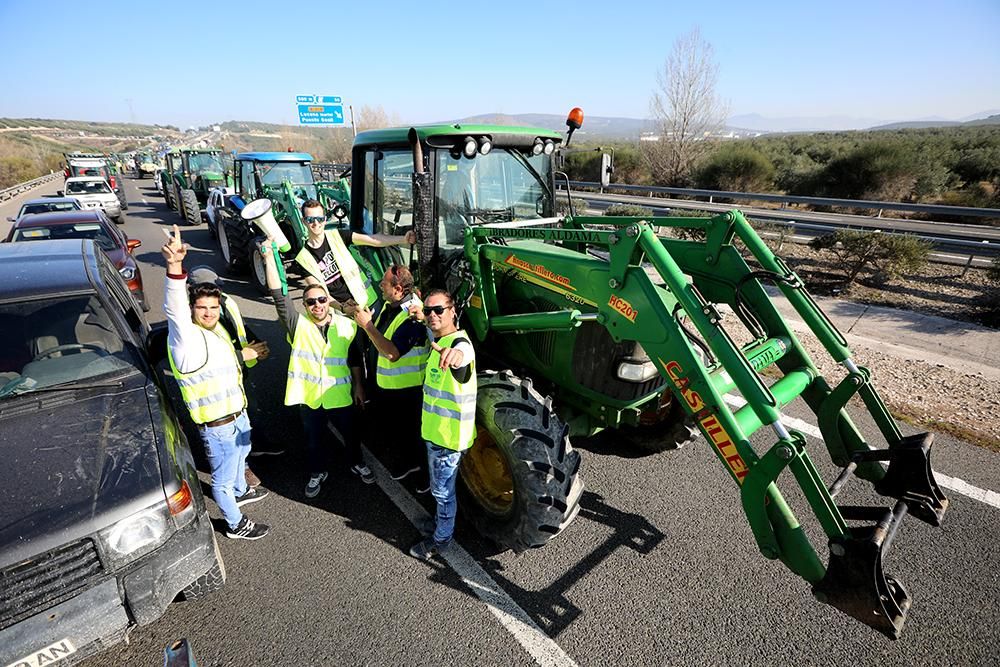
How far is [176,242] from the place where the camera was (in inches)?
108

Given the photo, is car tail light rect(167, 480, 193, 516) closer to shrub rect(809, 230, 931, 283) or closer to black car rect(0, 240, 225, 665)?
black car rect(0, 240, 225, 665)

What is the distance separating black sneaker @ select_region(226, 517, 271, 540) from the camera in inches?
127

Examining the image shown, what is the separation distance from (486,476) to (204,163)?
1903cm

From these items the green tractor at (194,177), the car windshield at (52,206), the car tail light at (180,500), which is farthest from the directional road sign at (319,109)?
the car tail light at (180,500)

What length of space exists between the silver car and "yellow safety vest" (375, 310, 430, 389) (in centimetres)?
1534

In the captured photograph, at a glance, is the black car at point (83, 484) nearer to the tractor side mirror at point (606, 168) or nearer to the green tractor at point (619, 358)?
the green tractor at point (619, 358)

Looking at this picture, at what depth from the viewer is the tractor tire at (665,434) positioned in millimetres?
3797

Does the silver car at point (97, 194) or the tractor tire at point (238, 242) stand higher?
the silver car at point (97, 194)

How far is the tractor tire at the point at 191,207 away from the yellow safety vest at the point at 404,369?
50.5ft

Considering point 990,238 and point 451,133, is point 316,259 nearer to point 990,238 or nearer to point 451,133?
point 451,133

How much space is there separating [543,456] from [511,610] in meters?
0.92

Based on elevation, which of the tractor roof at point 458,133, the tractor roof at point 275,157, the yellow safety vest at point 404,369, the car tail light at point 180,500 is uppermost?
the tractor roof at point 275,157

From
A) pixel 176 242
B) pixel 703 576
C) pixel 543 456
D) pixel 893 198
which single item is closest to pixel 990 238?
pixel 893 198

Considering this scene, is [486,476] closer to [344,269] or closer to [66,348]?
[344,269]
